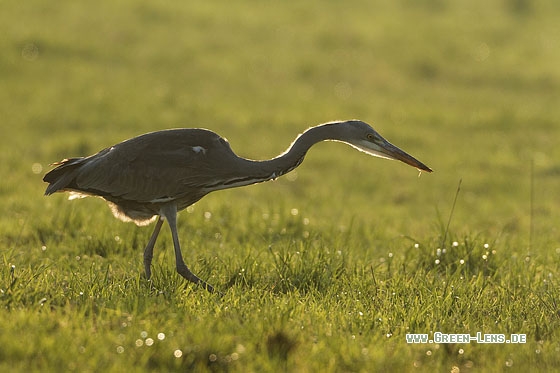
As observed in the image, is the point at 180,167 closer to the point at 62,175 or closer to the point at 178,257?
the point at 178,257

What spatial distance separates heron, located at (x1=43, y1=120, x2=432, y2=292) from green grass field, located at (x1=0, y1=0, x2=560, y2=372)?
0.60 meters

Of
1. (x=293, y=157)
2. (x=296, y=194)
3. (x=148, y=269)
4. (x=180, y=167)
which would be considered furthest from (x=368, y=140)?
(x=296, y=194)

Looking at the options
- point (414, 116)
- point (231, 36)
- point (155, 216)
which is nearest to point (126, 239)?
point (155, 216)

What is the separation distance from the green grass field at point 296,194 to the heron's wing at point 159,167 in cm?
66

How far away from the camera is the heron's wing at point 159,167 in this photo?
253 inches

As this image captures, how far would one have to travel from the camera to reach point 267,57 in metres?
24.5

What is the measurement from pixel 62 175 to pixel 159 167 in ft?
3.16

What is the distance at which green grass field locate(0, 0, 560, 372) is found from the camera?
5.00m

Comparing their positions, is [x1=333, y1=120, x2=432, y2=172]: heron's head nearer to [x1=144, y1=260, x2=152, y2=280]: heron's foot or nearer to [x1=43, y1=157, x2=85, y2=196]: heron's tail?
[x1=144, y1=260, x2=152, y2=280]: heron's foot

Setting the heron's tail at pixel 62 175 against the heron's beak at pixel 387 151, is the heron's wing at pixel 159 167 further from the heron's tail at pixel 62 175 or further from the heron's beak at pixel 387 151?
the heron's beak at pixel 387 151

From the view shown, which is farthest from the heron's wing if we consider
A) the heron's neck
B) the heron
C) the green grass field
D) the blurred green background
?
the blurred green background

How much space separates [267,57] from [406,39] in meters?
5.08

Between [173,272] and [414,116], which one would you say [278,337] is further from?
[414,116]

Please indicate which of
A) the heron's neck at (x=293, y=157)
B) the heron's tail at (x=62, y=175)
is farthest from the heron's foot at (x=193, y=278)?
the heron's tail at (x=62, y=175)
